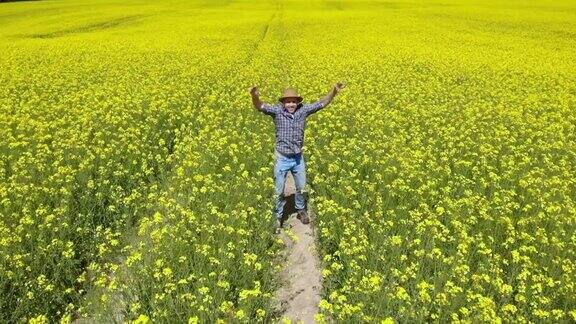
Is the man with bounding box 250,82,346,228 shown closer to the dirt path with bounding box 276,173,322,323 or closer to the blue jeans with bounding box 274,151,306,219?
the blue jeans with bounding box 274,151,306,219

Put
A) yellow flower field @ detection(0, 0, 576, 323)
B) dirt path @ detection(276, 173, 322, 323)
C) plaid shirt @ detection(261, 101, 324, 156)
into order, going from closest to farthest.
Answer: yellow flower field @ detection(0, 0, 576, 323), dirt path @ detection(276, 173, 322, 323), plaid shirt @ detection(261, 101, 324, 156)

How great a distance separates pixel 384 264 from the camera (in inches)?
259

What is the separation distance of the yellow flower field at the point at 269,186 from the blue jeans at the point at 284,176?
0.22 metres

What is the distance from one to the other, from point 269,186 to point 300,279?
229cm

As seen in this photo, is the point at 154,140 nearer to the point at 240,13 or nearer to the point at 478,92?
the point at 478,92

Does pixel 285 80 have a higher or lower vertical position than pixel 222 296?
lower

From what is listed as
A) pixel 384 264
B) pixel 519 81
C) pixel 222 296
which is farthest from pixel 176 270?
pixel 519 81

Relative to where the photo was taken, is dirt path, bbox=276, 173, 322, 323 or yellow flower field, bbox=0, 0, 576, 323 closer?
yellow flower field, bbox=0, 0, 576, 323

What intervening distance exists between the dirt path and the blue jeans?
416mm

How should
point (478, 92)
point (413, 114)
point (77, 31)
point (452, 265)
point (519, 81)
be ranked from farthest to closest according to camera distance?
point (77, 31)
point (519, 81)
point (478, 92)
point (413, 114)
point (452, 265)

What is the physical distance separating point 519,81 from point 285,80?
30.5ft

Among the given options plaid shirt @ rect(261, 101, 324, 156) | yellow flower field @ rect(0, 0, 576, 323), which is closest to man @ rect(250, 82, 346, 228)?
plaid shirt @ rect(261, 101, 324, 156)

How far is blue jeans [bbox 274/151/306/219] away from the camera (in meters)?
8.64

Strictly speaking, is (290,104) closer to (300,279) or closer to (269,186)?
(269,186)
